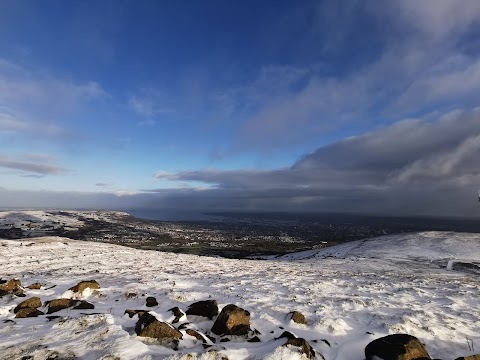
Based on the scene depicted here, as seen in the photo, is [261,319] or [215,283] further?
[215,283]

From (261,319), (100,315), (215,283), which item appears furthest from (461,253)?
(100,315)

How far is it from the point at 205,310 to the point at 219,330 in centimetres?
131

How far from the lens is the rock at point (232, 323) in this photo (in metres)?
8.09

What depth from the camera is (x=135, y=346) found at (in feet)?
21.8

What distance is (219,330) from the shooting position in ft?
26.8

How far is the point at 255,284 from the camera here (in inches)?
619

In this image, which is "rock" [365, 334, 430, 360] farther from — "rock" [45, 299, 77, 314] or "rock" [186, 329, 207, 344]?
"rock" [45, 299, 77, 314]

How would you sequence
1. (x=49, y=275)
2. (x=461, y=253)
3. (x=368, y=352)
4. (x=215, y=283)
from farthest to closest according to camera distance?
(x=461, y=253)
(x=49, y=275)
(x=215, y=283)
(x=368, y=352)

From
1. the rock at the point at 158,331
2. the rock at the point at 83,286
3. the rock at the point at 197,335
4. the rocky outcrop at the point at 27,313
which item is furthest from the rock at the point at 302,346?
the rock at the point at 83,286

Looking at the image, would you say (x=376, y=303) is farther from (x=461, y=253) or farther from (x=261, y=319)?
(x=461, y=253)

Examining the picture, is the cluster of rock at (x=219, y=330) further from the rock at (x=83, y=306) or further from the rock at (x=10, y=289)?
the rock at (x=10, y=289)

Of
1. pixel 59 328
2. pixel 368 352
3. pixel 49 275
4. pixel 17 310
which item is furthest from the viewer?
pixel 49 275

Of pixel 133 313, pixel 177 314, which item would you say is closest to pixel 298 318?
pixel 177 314

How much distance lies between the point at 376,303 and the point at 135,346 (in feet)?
29.6
